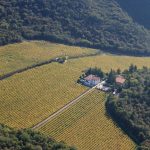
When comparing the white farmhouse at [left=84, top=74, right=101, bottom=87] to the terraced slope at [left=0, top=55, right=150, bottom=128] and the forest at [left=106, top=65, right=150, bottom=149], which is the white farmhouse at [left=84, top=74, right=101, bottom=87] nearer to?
the terraced slope at [left=0, top=55, right=150, bottom=128]

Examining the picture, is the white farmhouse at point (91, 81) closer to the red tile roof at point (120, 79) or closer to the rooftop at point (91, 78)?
the rooftop at point (91, 78)

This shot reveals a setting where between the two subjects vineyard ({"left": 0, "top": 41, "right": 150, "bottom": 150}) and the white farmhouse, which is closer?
vineyard ({"left": 0, "top": 41, "right": 150, "bottom": 150})

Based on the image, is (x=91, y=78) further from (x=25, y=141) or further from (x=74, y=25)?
(x=25, y=141)

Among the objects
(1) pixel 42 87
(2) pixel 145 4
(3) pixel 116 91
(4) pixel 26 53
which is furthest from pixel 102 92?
(2) pixel 145 4

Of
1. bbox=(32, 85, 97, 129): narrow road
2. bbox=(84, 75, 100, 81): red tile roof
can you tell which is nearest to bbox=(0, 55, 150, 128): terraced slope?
bbox=(32, 85, 97, 129): narrow road

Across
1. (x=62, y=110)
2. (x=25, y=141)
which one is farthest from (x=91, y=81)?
(x=25, y=141)

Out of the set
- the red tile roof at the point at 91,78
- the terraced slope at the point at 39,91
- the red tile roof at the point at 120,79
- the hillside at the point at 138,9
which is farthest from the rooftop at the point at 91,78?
the hillside at the point at 138,9
